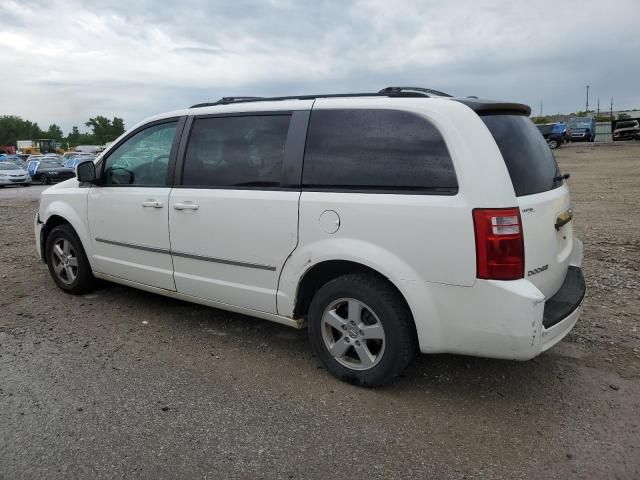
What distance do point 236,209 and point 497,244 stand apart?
1.78 meters

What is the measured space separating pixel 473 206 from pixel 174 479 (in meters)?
2.02

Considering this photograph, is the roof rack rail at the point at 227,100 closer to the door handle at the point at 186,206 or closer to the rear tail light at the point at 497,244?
the door handle at the point at 186,206

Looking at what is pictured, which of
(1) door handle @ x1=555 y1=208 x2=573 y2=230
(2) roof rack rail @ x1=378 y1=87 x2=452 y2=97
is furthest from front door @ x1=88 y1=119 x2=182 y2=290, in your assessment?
(1) door handle @ x1=555 y1=208 x2=573 y2=230

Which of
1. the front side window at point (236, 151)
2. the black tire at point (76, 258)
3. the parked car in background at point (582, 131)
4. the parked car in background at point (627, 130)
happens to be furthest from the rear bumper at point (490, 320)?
the parked car in background at point (582, 131)

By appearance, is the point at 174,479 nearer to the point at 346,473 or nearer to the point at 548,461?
the point at 346,473

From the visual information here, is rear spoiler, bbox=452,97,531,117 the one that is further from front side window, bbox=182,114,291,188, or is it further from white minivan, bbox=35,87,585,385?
front side window, bbox=182,114,291,188

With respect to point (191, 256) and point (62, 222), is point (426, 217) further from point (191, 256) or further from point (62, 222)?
point (62, 222)

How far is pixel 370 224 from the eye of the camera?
316cm

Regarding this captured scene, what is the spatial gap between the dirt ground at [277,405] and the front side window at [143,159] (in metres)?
1.21

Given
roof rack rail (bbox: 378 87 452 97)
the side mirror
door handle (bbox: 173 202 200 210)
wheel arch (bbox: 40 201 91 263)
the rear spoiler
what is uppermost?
roof rack rail (bbox: 378 87 452 97)

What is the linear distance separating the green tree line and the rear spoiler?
126821 millimetres

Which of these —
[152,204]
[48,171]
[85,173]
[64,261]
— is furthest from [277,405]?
[48,171]

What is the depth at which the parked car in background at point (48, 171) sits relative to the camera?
28281 millimetres

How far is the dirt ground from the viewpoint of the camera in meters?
2.68
